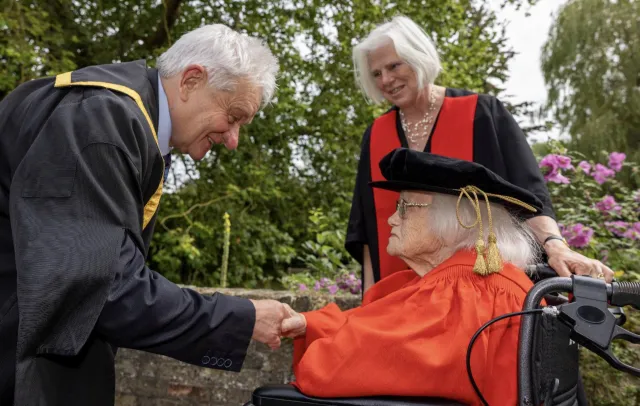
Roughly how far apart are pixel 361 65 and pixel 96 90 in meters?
1.52

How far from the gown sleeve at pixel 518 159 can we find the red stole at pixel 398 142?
123mm

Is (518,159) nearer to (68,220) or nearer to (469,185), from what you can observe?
(469,185)

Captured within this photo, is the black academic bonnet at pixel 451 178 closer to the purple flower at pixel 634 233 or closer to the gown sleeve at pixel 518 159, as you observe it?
the gown sleeve at pixel 518 159

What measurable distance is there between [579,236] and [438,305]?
2.35 meters

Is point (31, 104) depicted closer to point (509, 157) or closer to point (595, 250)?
point (509, 157)

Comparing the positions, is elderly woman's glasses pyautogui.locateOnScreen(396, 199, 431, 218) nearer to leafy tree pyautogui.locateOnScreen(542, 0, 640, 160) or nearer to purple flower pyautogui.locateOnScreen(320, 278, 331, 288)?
purple flower pyautogui.locateOnScreen(320, 278, 331, 288)

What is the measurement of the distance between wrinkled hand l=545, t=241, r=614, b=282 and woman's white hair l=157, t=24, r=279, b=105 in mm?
1152

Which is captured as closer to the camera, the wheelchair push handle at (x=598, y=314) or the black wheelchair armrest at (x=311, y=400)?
the wheelchair push handle at (x=598, y=314)

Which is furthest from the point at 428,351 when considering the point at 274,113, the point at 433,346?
the point at 274,113

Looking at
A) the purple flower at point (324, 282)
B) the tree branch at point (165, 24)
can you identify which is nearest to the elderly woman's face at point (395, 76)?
the purple flower at point (324, 282)

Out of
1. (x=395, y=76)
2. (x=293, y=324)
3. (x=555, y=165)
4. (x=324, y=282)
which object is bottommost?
(x=324, y=282)

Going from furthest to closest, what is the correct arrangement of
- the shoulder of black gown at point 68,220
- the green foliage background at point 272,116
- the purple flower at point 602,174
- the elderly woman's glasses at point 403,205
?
the green foliage background at point 272,116 < the purple flower at point 602,174 < the elderly woman's glasses at point 403,205 < the shoulder of black gown at point 68,220

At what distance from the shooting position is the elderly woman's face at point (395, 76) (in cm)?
292

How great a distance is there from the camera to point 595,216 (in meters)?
4.57
